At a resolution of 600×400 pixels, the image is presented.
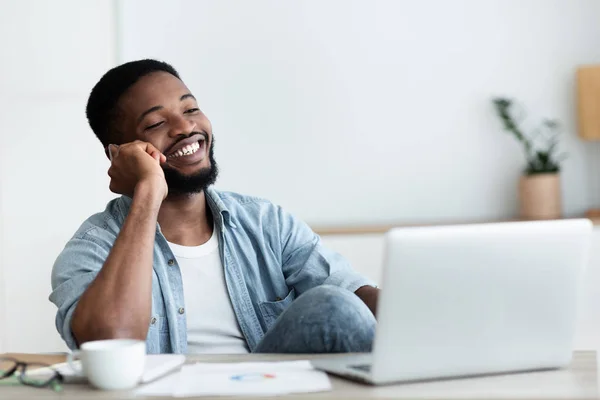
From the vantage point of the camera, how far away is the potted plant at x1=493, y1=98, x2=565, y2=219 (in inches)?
163

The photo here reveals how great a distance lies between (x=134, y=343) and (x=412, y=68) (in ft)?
10.3

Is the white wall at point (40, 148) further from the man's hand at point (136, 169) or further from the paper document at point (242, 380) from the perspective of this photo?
the paper document at point (242, 380)

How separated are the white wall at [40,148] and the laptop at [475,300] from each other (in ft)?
9.19

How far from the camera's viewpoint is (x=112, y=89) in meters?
2.34

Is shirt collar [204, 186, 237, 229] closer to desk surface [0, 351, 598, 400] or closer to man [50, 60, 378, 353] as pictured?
man [50, 60, 378, 353]

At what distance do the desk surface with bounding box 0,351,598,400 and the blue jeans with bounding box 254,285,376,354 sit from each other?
0.23m

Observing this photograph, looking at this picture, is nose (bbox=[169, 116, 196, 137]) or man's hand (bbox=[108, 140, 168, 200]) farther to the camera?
nose (bbox=[169, 116, 196, 137])

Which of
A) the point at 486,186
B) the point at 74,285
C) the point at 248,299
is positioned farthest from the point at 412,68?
the point at 74,285

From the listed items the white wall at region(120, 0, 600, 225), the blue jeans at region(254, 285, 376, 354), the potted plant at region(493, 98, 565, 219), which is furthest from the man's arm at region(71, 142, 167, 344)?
the potted plant at region(493, 98, 565, 219)

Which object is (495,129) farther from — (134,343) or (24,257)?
(134,343)

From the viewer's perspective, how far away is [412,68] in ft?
13.8

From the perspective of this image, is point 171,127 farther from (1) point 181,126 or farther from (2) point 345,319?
(2) point 345,319

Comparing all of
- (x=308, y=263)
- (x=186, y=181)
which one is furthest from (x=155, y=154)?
(x=308, y=263)

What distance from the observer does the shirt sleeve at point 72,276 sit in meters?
1.74
